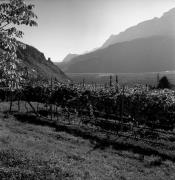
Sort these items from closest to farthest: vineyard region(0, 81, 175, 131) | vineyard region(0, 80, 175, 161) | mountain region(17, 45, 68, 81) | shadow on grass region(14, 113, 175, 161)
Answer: shadow on grass region(14, 113, 175, 161) → vineyard region(0, 80, 175, 161) → vineyard region(0, 81, 175, 131) → mountain region(17, 45, 68, 81)

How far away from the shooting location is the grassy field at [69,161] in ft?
41.8

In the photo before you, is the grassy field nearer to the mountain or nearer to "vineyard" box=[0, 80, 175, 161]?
"vineyard" box=[0, 80, 175, 161]

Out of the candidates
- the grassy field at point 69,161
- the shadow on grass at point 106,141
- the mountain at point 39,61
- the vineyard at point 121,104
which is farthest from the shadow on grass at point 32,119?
the mountain at point 39,61

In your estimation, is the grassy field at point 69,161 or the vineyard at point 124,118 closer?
the grassy field at point 69,161

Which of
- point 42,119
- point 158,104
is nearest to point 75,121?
point 42,119

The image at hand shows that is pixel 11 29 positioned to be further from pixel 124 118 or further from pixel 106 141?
pixel 124 118

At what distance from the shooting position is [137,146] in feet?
66.2

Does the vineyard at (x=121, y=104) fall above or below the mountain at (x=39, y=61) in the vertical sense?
below

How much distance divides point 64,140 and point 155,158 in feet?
21.2

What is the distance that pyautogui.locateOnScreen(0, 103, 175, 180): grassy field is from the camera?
1274 cm

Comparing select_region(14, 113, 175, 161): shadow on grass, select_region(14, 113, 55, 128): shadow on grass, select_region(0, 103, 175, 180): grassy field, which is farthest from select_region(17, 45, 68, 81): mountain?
select_region(0, 103, 175, 180): grassy field

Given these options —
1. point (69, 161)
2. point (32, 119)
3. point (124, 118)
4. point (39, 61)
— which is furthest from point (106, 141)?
point (39, 61)

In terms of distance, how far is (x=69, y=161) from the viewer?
14.9m

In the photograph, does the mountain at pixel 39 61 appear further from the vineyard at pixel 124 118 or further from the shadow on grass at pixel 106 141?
the shadow on grass at pixel 106 141
